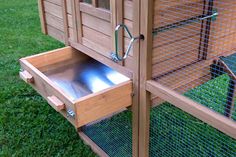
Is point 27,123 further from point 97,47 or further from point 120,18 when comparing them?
point 120,18

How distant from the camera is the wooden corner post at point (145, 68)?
131 cm

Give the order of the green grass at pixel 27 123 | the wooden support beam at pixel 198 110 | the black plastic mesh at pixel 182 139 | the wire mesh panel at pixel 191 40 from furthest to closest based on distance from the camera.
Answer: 1. the green grass at pixel 27 123
2. the black plastic mesh at pixel 182 139
3. the wire mesh panel at pixel 191 40
4. the wooden support beam at pixel 198 110

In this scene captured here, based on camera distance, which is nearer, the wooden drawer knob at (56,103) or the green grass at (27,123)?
the wooden drawer knob at (56,103)

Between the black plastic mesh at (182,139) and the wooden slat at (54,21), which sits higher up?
the wooden slat at (54,21)

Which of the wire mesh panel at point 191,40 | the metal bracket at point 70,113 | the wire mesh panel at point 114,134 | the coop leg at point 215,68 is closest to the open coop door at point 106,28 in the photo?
the wire mesh panel at point 191,40

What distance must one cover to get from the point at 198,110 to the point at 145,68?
31 cm

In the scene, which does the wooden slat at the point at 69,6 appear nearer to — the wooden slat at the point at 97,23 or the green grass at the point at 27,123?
the wooden slat at the point at 97,23

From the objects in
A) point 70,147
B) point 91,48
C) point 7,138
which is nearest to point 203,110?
point 91,48

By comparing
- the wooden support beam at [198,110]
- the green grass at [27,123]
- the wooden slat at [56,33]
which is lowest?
the green grass at [27,123]

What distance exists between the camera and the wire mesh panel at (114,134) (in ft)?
6.83

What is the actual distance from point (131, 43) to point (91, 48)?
1.53ft

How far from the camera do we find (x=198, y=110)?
1.23 metres

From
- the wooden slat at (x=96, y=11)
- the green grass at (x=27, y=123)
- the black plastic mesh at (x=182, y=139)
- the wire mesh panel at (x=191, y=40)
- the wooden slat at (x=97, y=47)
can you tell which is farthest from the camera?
the green grass at (x=27, y=123)

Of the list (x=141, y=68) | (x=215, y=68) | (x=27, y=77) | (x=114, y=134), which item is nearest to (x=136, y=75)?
(x=141, y=68)
